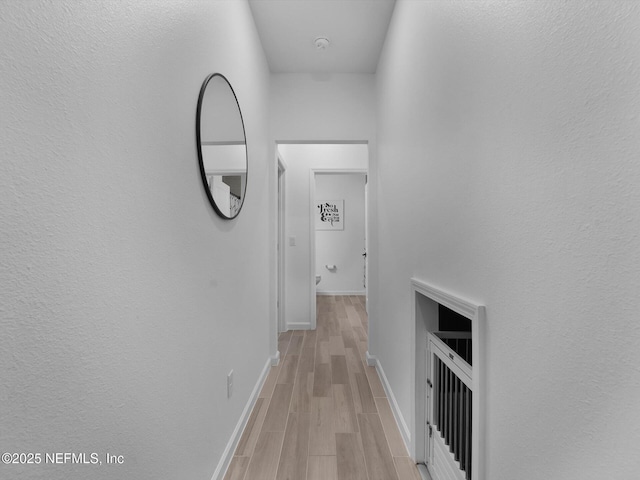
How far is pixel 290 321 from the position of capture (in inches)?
161

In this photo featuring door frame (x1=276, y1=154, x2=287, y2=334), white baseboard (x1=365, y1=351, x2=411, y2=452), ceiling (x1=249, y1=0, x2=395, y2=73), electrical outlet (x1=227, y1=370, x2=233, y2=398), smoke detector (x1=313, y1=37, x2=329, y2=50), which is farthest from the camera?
door frame (x1=276, y1=154, x2=287, y2=334)

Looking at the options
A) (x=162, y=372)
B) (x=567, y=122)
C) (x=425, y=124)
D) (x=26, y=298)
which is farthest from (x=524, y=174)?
(x=162, y=372)

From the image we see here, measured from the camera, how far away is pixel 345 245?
6.57m

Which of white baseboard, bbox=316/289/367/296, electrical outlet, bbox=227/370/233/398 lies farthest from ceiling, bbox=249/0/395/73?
white baseboard, bbox=316/289/367/296

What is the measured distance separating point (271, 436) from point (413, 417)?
2.70 ft

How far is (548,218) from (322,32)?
93.3 inches

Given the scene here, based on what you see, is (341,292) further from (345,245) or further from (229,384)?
(229,384)

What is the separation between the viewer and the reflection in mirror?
4.28 ft

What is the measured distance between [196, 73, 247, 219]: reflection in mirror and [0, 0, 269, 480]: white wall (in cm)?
6

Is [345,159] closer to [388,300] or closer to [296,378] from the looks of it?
[388,300]

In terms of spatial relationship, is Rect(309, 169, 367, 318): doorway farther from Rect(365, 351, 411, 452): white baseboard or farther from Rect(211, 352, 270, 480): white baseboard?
Rect(211, 352, 270, 480): white baseboard

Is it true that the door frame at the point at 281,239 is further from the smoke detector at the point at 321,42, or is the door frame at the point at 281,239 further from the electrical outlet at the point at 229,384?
the electrical outlet at the point at 229,384

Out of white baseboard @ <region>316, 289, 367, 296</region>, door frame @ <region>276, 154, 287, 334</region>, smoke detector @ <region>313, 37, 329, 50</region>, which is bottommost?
white baseboard @ <region>316, 289, 367, 296</region>

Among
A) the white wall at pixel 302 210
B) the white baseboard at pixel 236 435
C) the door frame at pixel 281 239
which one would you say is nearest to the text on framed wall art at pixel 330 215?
the white wall at pixel 302 210
